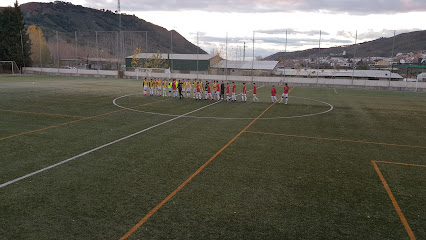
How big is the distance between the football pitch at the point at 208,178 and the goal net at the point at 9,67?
52.1m

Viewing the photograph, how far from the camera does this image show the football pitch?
6148mm

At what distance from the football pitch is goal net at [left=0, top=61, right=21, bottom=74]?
52092 millimetres

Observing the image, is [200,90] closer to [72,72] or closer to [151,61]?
[72,72]

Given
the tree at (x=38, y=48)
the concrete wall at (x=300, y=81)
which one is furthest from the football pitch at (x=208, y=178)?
the tree at (x=38, y=48)

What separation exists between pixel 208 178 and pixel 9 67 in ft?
218

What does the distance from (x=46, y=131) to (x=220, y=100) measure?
51.3 feet

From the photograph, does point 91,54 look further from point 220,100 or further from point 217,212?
point 217,212

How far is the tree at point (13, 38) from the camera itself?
59.8 meters

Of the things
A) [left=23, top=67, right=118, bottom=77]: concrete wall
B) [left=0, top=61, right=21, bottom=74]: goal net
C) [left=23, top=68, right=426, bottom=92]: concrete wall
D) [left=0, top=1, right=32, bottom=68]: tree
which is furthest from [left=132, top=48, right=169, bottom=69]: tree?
[left=0, top=61, right=21, bottom=74]: goal net

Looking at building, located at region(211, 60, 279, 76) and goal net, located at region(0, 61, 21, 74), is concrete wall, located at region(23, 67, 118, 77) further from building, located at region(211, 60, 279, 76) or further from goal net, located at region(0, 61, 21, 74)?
building, located at region(211, 60, 279, 76)

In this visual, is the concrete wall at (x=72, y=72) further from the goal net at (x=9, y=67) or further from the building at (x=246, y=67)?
the building at (x=246, y=67)

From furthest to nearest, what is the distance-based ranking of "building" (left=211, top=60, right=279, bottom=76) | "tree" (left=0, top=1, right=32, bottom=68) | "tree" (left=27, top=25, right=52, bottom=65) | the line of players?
1. "building" (left=211, top=60, right=279, bottom=76)
2. "tree" (left=27, top=25, right=52, bottom=65)
3. "tree" (left=0, top=1, right=32, bottom=68)
4. the line of players

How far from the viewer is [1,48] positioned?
2345 inches

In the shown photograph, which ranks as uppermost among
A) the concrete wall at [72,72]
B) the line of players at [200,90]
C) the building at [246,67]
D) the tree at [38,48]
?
the tree at [38,48]
